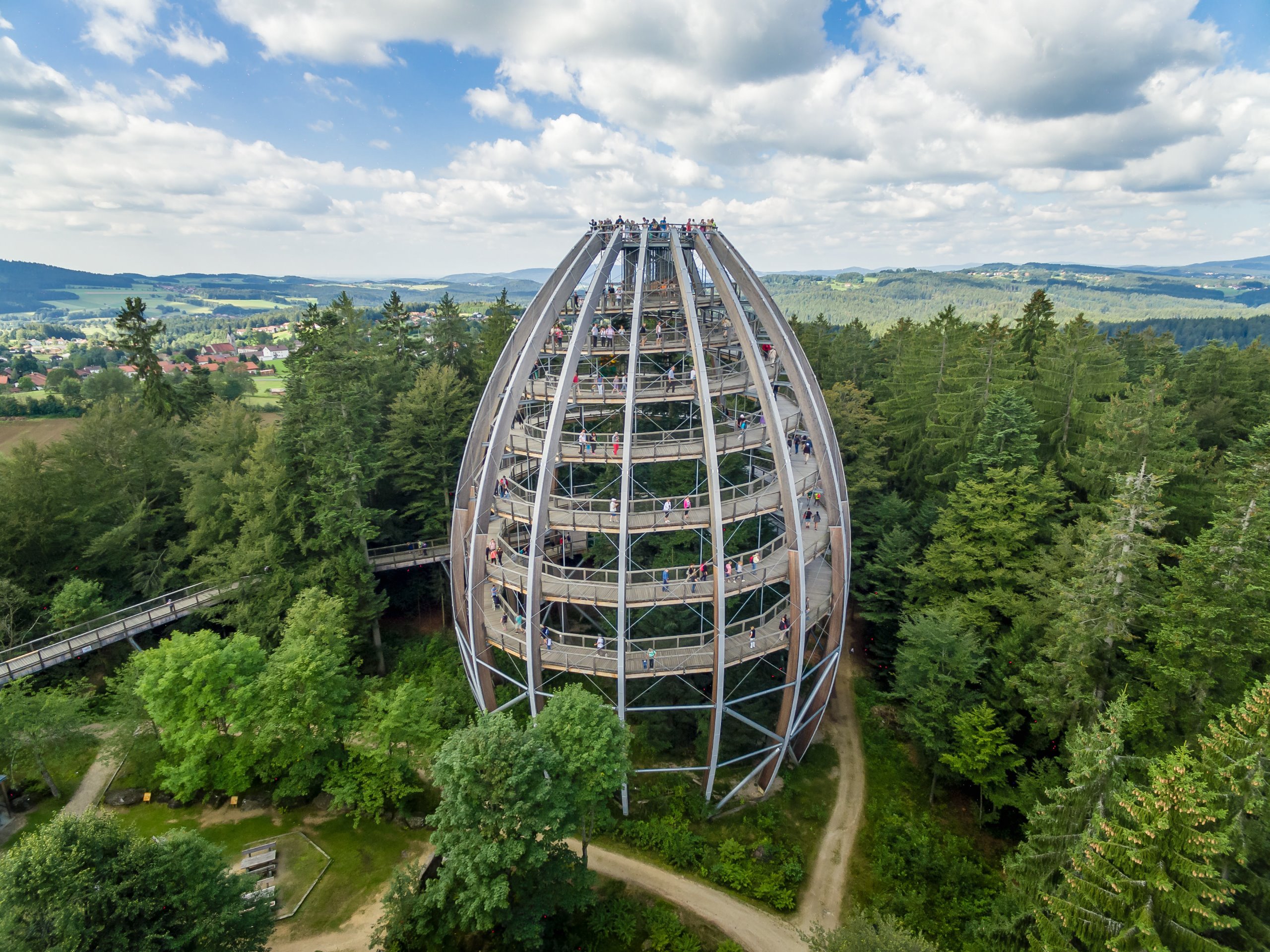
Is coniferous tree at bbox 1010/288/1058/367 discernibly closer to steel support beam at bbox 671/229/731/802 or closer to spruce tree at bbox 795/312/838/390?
spruce tree at bbox 795/312/838/390

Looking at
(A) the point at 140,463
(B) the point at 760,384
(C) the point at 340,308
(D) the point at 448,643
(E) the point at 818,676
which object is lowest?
(D) the point at 448,643

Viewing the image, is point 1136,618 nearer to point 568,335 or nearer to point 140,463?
point 568,335

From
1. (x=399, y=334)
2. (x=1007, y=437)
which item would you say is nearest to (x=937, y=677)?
(x=1007, y=437)

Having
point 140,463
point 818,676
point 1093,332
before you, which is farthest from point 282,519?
point 1093,332

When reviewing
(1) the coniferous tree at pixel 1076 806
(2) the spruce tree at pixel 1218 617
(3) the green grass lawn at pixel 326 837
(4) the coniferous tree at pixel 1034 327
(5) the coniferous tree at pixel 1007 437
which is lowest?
(3) the green grass lawn at pixel 326 837

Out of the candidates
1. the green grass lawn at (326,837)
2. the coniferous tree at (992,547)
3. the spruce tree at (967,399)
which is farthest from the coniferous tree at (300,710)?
the spruce tree at (967,399)

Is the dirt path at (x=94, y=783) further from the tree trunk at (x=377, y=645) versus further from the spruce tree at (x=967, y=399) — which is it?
the spruce tree at (x=967, y=399)

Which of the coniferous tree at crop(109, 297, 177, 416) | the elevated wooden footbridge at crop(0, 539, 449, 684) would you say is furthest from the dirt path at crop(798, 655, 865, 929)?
the coniferous tree at crop(109, 297, 177, 416)
